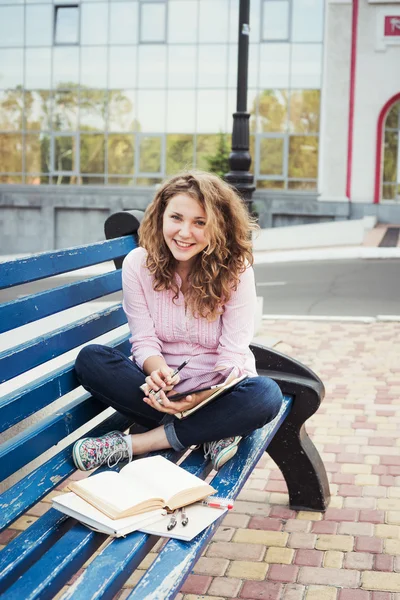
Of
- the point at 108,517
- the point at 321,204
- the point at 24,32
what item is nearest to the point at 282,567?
the point at 108,517

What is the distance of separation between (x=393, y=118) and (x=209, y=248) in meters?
25.8

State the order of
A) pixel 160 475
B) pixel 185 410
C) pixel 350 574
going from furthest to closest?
pixel 350 574 < pixel 185 410 < pixel 160 475

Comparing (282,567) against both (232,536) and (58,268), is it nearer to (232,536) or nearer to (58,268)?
(232,536)

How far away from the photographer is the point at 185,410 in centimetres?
307

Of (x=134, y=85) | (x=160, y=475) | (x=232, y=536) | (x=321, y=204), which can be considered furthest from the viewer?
(x=134, y=85)

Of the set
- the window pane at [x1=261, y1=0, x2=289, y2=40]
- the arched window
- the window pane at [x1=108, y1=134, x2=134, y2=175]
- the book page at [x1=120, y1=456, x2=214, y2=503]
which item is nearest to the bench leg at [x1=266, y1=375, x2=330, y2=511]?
the book page at [x1=120, y1=456, x2=214, y2=503]

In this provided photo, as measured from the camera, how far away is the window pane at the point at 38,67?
98.9 feet

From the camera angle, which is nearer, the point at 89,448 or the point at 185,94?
the point at 89,448

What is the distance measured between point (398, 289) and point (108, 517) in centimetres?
1141

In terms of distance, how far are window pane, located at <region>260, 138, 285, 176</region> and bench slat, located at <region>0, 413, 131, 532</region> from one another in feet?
85.3

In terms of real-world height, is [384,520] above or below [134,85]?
below

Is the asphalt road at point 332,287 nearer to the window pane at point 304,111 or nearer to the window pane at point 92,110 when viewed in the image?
the window pane at point 304,111

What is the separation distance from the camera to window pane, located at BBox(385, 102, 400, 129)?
27.5 metres

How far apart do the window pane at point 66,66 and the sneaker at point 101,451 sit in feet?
93.0
